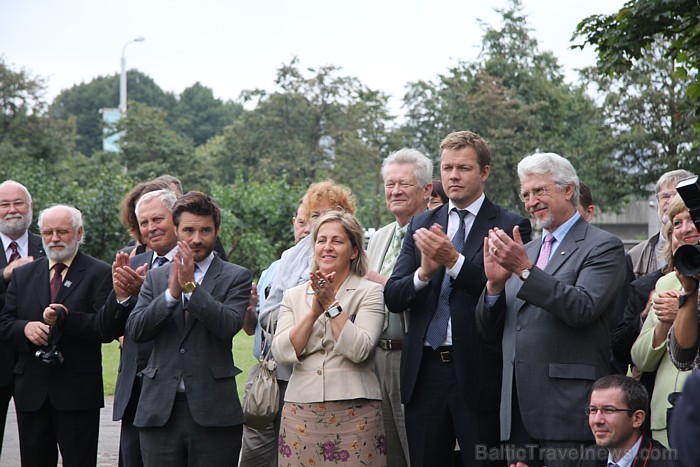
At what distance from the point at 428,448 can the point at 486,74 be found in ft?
97.2

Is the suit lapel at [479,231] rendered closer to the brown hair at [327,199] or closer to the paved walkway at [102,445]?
the brown hair at [327,199]

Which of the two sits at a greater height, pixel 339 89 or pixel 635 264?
pixel 339 89

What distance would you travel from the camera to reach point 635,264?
22.1 feet

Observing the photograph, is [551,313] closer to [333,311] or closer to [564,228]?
[564,228]

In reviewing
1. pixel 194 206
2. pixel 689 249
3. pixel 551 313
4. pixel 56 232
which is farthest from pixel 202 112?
pixel 689 249

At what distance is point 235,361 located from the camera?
48.8 feet

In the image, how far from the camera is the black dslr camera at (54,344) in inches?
250

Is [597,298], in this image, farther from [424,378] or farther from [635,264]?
[635,264]

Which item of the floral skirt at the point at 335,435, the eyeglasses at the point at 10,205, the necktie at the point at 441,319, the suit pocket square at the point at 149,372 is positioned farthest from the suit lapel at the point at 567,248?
the eyeglasses at the point at 10,205

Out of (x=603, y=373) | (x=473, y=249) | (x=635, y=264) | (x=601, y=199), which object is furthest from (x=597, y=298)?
(x=601, y=199)

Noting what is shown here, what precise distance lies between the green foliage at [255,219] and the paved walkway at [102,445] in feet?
37.7

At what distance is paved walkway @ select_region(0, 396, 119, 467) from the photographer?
8344 mm

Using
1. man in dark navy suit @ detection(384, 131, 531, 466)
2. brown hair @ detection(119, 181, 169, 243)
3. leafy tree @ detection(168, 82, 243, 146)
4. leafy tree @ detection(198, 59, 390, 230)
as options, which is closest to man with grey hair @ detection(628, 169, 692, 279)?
man in dark navy suit @ detection(384, 131, 531, 466)

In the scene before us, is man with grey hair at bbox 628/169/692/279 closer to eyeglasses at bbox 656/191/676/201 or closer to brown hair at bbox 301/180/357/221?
eyeglasses at bbox 656/191/676/201
